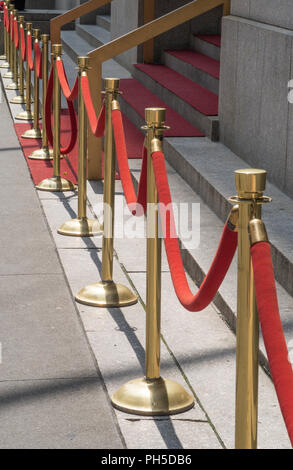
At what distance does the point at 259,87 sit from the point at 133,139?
7.97 feet

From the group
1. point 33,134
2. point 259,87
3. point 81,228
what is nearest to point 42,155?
point 33,134


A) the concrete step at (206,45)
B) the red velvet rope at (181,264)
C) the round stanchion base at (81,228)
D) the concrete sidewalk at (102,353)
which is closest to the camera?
the red velvet rope at (181,264)

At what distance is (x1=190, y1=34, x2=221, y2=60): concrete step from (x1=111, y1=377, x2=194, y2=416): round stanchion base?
6.65m

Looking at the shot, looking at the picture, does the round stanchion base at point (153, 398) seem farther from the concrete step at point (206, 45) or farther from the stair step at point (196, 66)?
the concrete step at point (206, 45)

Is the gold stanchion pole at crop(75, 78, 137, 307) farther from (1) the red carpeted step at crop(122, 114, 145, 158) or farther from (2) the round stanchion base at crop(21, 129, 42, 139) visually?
(2) the round stanchion base at crop(21, 129, 42, 139)

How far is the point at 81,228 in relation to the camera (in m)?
6.49

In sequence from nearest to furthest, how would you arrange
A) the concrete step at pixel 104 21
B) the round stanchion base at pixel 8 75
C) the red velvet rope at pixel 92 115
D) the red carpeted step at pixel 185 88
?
the red velvet rope at pixel 92 115, the red carpeted step at pixel 185 88, the round stanchion base at pixel 8 75, the concrete step at pixel 104 21

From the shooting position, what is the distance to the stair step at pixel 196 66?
9.23 m

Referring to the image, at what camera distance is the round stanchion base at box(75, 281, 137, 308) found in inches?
202

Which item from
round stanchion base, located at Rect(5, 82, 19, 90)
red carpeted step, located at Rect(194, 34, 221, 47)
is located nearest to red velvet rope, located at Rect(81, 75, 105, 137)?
red carpeted step, located at Rect(194, 34, 221, 47)

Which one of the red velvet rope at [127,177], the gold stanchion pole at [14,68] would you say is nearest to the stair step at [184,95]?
the gold stanchion pole at [14,68]

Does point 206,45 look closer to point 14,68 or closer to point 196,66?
point 196,66

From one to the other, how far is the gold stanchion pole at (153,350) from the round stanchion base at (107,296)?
118 centimetres

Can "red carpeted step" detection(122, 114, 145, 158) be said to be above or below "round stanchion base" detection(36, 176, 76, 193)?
above
